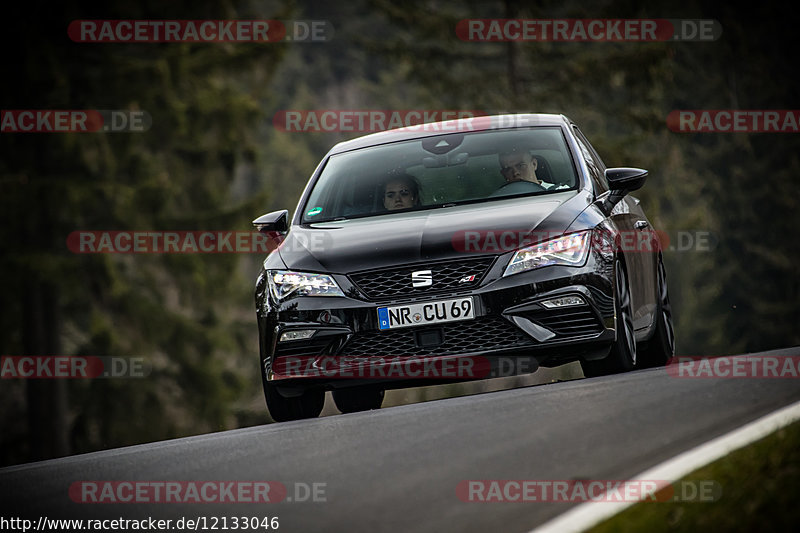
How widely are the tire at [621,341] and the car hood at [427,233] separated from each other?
1.78 feet

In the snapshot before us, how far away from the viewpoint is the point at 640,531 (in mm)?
4336

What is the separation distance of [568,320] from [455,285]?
72 cm

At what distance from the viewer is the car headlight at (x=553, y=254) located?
8.03 metres

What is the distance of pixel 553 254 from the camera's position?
319 inches

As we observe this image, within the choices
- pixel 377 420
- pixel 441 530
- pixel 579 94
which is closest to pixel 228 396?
pixel 579 94

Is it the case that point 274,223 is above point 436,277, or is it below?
above

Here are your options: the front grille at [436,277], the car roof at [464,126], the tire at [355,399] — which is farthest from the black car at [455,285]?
the tire at [355,399]

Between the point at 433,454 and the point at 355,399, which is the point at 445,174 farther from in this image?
the point at 433,454

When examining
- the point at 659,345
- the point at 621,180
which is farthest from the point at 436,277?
the point at 659,345

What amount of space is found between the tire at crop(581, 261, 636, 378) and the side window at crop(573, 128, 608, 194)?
0.86 meters

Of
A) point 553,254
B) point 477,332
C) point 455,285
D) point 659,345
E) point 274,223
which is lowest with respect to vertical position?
point 659,345

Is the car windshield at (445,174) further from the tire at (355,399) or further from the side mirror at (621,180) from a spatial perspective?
the tire at (355,399)

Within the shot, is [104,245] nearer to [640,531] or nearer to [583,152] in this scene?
[583,152]

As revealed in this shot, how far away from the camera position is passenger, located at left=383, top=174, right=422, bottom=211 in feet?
30.5
